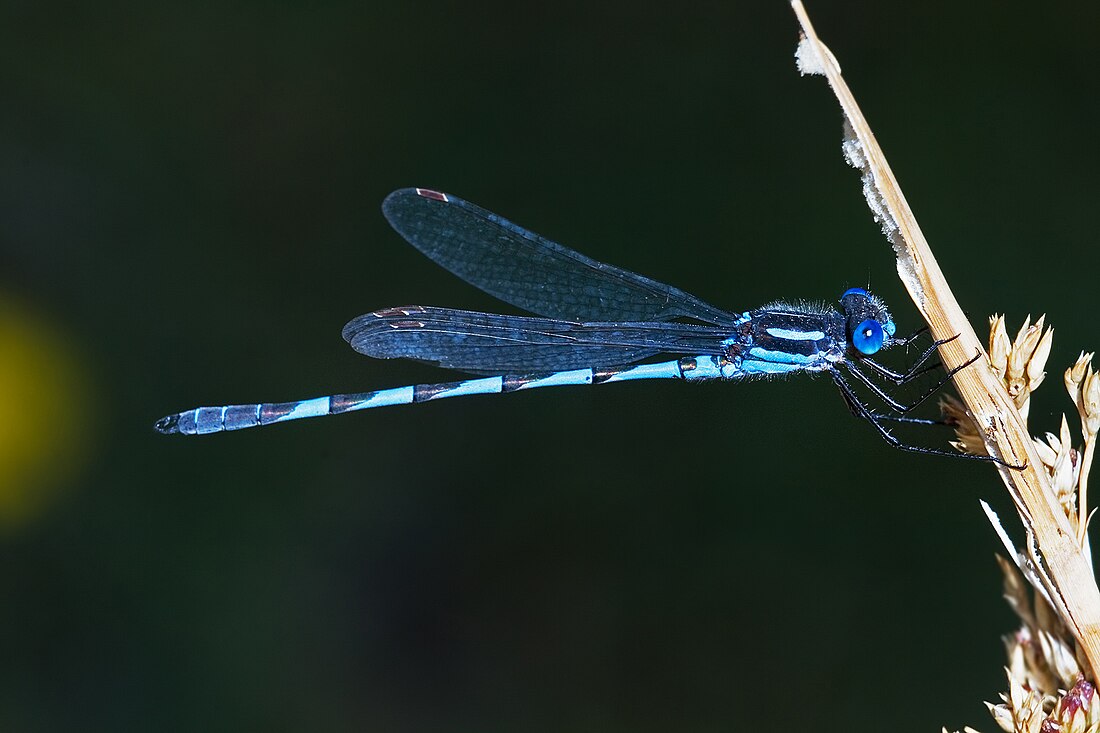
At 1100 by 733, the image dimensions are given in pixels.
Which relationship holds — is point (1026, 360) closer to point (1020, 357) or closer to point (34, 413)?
point (1020, 357)

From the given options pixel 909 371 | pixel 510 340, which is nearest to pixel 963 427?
pixel 909 371

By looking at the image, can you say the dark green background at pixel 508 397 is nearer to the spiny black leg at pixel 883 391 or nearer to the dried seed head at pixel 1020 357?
the spiny black leg at pixel 883 391

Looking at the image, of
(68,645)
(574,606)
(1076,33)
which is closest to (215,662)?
(68,645)

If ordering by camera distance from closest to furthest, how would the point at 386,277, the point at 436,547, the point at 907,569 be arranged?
the point at 907,569
the point at 436,547
the point at 386,277

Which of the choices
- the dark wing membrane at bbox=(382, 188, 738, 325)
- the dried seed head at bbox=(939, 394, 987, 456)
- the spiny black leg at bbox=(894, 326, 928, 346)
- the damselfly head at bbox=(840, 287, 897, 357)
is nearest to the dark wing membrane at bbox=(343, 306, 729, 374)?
the dark wing membrane at bbox=(382, 188, 738, 325)

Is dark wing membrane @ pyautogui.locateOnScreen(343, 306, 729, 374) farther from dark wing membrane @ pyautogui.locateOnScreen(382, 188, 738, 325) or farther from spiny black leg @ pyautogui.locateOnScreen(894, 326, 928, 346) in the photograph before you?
spiny black leg @ pyautogui.locateOnScreen(894, 326, 928, 346)

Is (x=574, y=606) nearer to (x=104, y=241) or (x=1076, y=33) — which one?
(x=104, y=241)

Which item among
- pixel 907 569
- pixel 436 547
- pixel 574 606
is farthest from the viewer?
pixel 436 547
